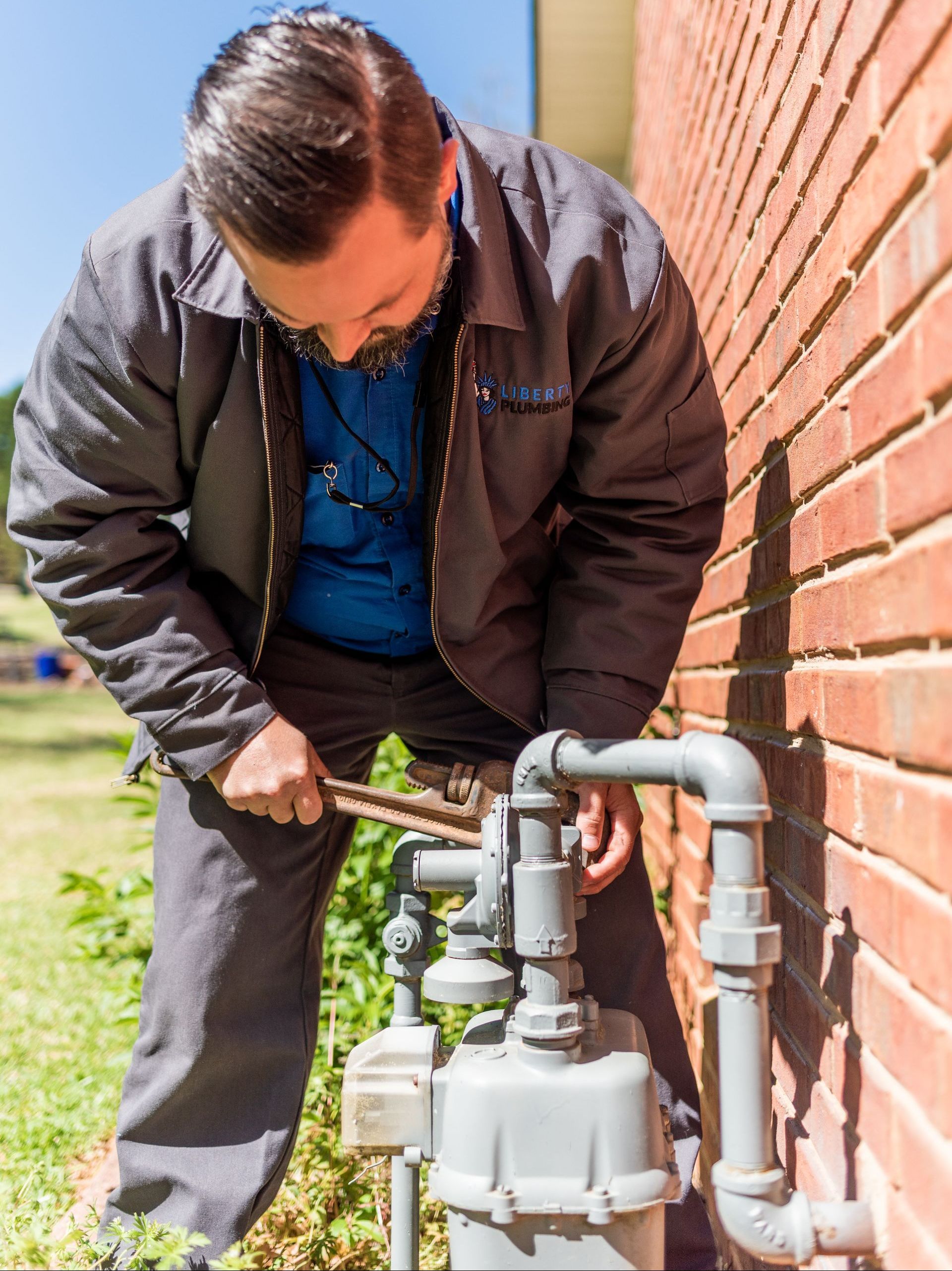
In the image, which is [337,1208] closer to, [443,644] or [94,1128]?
[94,1128]

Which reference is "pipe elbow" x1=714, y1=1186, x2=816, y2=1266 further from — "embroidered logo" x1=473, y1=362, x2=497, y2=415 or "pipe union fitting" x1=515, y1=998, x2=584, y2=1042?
"embroidered logo" x1=473, y1=362, x2=497, y2=415

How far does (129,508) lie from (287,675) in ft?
1.51

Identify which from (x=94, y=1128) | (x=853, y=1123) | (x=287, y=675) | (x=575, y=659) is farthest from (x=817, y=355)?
(x=94, y=1128)

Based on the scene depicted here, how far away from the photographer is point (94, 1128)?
3.10m

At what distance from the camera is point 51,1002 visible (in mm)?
4293

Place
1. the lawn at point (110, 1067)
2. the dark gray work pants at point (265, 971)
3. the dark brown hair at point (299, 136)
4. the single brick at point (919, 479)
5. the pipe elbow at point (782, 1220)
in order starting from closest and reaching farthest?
the single brick at point (919, 479)
the pipe elbow at point (782, 1220)
the dark brown hair at point (299, 136)
the dark gray work pants at point (265, 971)
the lawn at point (110, 1067)

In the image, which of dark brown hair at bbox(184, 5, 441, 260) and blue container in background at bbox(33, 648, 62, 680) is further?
blue container in background at bbox(33, 648, 62, 680)

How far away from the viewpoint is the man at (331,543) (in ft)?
6.01

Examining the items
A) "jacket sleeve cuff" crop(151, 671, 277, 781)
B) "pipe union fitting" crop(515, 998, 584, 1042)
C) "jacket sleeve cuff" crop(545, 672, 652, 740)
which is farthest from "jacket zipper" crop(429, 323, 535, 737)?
"pipe union fitting" crop(515, 998, 584, 1042)

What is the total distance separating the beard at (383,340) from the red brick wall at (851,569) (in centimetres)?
58

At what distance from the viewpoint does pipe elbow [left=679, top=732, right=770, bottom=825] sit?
128 cm

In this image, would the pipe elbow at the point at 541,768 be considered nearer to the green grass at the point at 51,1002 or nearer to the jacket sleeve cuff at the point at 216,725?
the jacket sleeve cuff at the point at 216,725

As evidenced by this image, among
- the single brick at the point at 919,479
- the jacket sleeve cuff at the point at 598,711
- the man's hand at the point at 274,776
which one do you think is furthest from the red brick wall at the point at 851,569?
the man's hand at the point at 274,776

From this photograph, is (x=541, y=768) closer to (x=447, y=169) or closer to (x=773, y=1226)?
(x=773, y=1226)
